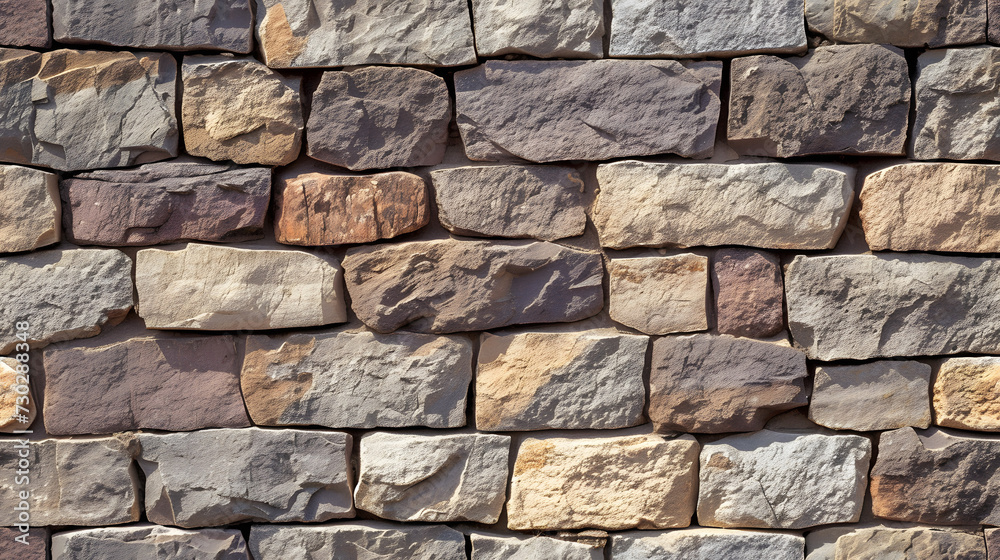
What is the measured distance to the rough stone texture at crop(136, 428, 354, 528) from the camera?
1515 mm

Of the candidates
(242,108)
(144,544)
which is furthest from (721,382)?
(144,544)

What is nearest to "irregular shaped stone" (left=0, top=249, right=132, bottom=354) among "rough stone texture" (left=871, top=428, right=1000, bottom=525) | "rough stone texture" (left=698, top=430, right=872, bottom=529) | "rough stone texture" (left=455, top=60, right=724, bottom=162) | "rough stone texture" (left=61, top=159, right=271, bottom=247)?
"rough stone texture" (left=61, top=159, right=271, bottom=247)

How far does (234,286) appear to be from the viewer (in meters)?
1.48

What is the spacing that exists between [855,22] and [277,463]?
5.67ft

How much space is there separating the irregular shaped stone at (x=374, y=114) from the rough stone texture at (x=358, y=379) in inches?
17.2

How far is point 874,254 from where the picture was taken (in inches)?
58.6

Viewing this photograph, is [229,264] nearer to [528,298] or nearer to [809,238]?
[528,298]

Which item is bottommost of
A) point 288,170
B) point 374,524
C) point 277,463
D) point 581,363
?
point 374,524

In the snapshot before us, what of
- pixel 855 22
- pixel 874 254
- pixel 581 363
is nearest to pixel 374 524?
pixel 581 363

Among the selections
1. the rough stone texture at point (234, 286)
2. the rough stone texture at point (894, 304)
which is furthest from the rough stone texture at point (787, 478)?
the rough stone texture at point (234, 286)

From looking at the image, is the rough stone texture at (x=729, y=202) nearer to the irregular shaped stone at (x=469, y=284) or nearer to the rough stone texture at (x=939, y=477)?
the irregular shaped stone at (x=469, y=284)

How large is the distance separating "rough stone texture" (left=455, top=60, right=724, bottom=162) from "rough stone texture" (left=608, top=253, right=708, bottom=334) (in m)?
0.26

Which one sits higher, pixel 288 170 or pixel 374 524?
pixel 288 170

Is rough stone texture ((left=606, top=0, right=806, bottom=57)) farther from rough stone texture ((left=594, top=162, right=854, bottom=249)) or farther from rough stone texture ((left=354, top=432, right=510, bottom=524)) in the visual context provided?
rough stone texture ((left=354, top=432, right=510, bottom=524))
